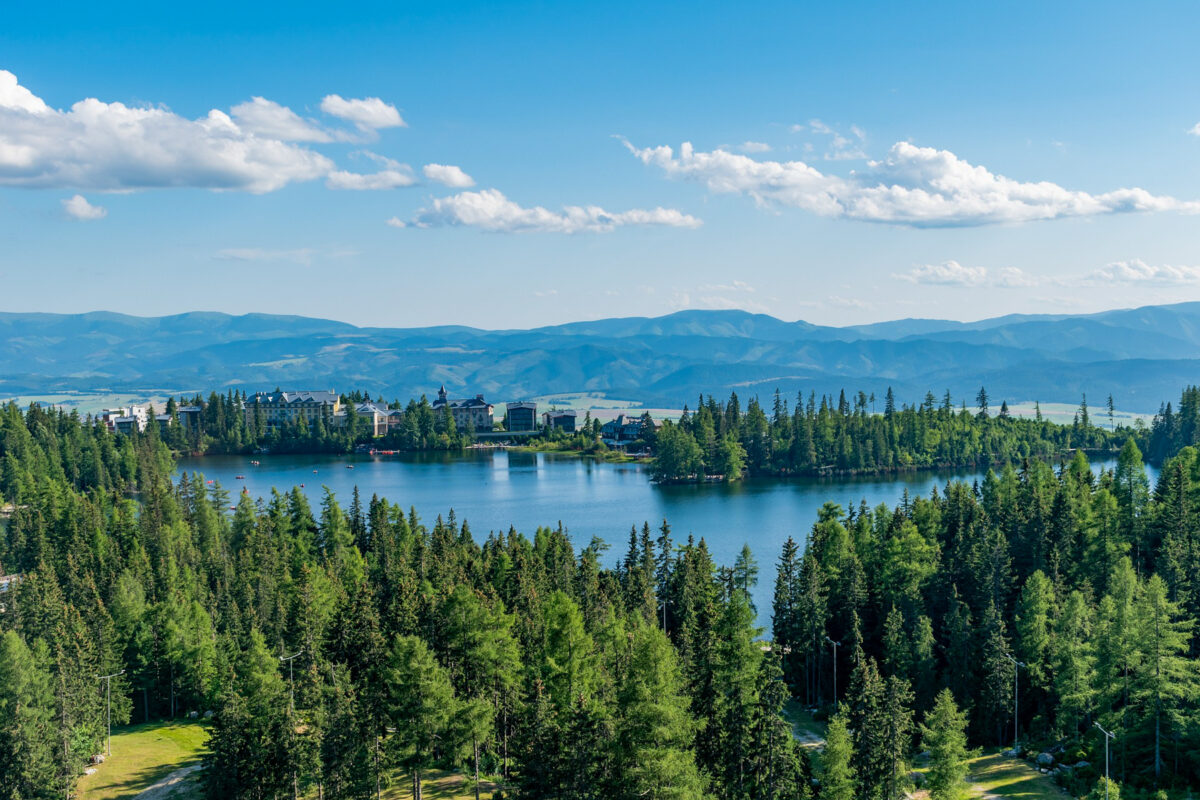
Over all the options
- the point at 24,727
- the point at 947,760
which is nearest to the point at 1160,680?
the point at 947,760

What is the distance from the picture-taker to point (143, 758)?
181ft

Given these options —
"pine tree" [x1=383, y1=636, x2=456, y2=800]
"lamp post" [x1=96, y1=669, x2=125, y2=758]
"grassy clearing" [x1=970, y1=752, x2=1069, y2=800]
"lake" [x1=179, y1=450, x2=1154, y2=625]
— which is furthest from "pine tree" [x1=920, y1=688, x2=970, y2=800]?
"lamp post" [x1=96, y1=669, x2=125, y2=758]

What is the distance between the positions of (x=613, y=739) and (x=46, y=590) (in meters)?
48.6

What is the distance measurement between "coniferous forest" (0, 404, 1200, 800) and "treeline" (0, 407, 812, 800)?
16cm

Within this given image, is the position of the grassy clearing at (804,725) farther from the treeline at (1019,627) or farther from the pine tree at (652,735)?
the pine tree at (652,735)

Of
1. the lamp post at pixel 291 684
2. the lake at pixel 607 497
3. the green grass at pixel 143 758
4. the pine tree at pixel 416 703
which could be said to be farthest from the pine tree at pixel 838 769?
the lake at pixel 607 497

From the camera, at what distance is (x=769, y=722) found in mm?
44094

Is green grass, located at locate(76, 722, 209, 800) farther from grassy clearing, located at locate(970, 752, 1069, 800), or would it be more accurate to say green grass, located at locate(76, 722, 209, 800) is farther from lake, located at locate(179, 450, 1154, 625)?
lake, located at locate(179, 450, 1154, 625)

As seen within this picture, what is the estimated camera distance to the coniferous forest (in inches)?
1758

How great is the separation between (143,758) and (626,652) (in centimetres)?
2674

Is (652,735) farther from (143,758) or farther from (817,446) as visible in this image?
(817,446)

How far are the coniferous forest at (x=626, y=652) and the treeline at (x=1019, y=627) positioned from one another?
0.19 meters

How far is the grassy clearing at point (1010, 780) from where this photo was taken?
49.7 metres

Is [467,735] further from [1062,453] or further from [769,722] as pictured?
[1062,453]
